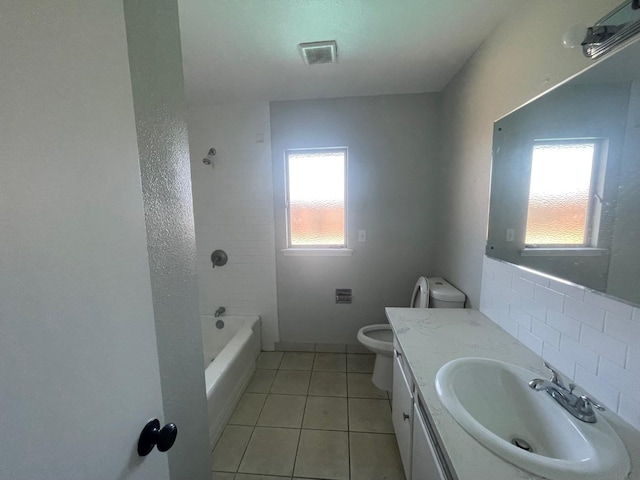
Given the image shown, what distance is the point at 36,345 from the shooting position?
0.38 meters

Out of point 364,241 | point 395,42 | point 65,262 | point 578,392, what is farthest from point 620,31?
point 364,241

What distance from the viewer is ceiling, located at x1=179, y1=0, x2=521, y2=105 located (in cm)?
132

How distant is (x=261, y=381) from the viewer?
225 cm

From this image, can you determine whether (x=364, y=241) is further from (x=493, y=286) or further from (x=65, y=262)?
(x=65, y=262)

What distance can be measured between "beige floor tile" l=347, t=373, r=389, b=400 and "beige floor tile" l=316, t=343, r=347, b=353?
0.33m

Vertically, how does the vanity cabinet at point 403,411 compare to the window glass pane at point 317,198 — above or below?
below

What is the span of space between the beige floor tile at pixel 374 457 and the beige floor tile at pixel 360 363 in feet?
2.20

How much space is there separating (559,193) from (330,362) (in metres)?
2.14

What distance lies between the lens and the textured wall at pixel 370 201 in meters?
2.33

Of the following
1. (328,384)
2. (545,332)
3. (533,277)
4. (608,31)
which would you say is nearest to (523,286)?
(533,277)

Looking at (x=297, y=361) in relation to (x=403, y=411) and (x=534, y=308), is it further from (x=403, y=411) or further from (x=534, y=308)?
(x=534, y=308)

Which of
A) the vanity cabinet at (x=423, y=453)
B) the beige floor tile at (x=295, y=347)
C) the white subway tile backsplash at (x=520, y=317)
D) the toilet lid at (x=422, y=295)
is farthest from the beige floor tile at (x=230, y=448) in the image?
the white subway tile backsplash at (x=520, y=317)

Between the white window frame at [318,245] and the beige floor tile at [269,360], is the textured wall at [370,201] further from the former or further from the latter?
the beige floor tile at [269,360]

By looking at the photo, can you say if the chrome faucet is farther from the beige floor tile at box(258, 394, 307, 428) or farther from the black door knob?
the beige floor tile at box(258, 394, 307, 428)
